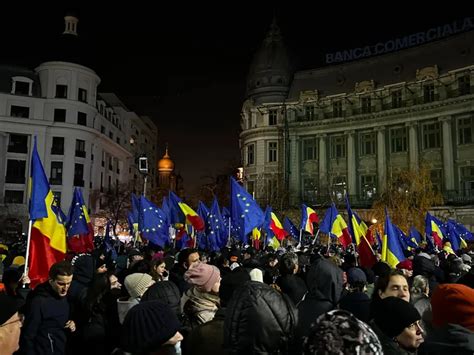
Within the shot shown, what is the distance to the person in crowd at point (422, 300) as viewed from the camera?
4746 millimetres

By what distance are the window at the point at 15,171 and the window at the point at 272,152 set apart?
93.6ft

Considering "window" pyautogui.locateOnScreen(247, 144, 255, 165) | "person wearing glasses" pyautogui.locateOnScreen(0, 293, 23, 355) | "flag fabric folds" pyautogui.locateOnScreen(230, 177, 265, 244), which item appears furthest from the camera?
"window" pyautogui.locateOnScreen(247, 144, 255, 165)

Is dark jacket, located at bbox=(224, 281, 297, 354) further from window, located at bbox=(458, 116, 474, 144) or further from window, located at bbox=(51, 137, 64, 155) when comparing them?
window, located at bbox=(51, 137, 64, 155)

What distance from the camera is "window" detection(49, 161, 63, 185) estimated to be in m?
55.0

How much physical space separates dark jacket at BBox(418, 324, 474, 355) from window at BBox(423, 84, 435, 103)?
4731 centimetres

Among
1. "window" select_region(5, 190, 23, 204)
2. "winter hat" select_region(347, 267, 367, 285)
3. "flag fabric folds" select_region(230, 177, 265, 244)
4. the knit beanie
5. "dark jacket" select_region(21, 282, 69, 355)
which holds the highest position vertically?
"window" select_region(5, 190, 23, 204)

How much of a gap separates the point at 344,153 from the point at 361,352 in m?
52.2

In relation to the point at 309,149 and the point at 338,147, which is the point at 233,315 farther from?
the point at 309,149

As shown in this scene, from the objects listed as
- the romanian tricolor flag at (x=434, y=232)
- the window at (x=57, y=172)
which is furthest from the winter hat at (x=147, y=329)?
the window at (x=57, y=172)

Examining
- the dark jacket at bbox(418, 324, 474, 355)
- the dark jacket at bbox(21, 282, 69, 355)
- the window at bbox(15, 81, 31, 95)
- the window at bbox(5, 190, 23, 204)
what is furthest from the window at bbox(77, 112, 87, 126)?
the dark jacket at bbox(418, 324, 474, 355)

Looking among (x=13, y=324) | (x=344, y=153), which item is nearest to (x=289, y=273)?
(x=13, y=324)

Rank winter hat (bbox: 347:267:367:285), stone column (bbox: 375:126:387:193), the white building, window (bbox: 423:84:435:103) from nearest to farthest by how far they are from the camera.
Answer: winter hat (bbox: 347:267:367:285), window (bbox: 423:84:435:103), stone column (bbox: 375:126:387:193), the white building

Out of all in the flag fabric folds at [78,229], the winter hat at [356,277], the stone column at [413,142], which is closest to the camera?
the winter hat at [356,277]

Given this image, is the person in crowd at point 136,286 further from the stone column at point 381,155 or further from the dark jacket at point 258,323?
the stone column at point 381,155
